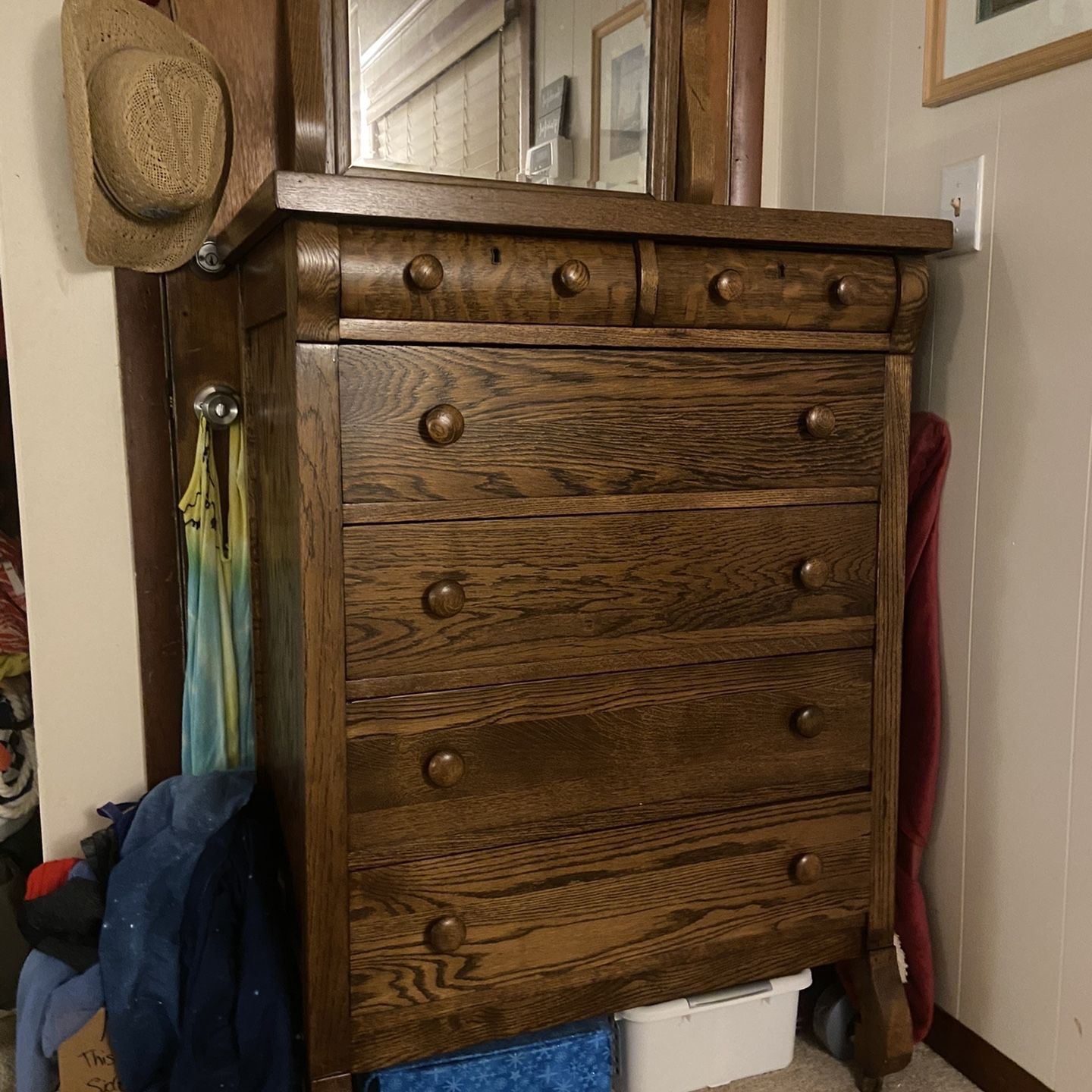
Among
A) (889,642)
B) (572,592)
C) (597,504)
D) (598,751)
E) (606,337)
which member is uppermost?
(606,337)

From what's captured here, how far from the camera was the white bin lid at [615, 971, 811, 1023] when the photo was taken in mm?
1422

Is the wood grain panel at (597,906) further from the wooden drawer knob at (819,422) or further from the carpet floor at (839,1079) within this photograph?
the wooden drawer knob at (819,422)

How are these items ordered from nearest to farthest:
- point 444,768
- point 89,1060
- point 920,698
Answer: point 444,768 < point 89,1060 < point 920,698

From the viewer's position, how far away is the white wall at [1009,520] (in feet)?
4.36

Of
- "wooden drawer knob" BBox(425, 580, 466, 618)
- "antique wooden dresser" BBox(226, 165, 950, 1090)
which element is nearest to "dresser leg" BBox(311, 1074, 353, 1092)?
"antique wooden dresser" BBox(226, 165, 950, 1090)

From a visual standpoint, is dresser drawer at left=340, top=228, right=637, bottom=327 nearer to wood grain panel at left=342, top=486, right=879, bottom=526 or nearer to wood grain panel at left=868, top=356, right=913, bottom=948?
wood grain panel at left=342, top=486, right=879, bottom=526

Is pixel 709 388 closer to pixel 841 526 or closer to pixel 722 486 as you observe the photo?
pixel 722 486

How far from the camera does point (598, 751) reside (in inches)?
52.2

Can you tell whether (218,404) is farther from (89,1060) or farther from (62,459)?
(89,1060)

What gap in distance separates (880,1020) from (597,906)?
0.47 metres

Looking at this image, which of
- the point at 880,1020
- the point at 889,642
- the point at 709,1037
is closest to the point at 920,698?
the point at 889,642

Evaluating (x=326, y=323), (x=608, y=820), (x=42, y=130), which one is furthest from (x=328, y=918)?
(x=42, y=130)

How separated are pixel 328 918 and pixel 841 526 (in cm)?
84

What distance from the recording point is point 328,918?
1.22 metres
